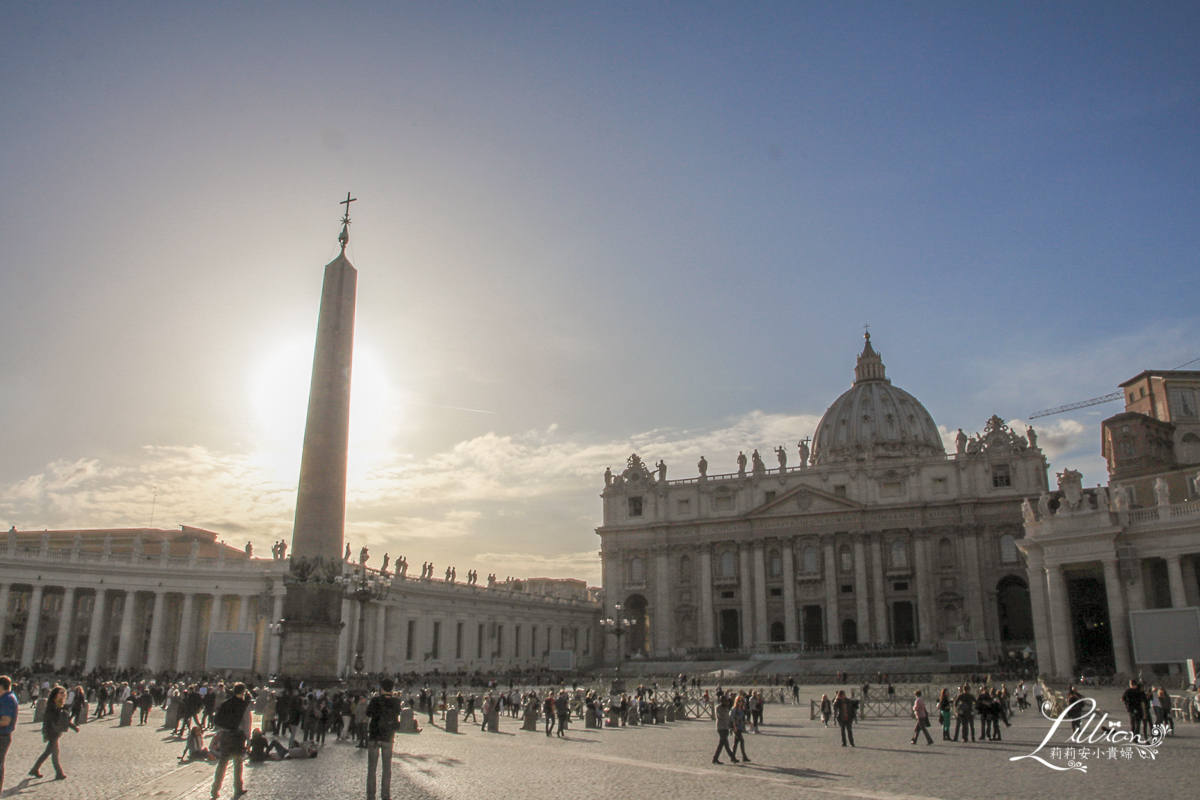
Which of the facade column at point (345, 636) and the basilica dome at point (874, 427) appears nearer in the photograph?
the facade column at point (345, 636)

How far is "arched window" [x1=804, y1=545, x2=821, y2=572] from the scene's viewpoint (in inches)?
2781

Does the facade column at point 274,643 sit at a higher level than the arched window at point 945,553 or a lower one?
lower

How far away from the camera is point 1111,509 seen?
33812 mm

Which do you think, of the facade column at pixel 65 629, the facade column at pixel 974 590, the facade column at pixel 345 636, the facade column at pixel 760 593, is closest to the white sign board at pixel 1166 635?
the facade column at pixel 345 636

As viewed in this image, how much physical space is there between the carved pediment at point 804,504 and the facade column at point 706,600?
506cm

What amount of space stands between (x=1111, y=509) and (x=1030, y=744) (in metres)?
19.0

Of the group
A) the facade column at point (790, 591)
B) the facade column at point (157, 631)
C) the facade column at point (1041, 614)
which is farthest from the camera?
the facade column at point (790, 591)

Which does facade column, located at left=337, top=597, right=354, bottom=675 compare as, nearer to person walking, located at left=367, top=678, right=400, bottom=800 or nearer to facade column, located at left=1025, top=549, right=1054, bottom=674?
facade column, located at left=1025, top=549, right=1054, bottom=674

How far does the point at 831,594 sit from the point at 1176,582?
38.2 metres

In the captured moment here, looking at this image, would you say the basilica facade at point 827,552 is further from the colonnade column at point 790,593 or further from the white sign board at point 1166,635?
the white sign board at point 1166,635

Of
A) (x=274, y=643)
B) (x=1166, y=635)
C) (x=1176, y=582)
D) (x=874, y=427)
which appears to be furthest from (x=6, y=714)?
(x=874, y=427)

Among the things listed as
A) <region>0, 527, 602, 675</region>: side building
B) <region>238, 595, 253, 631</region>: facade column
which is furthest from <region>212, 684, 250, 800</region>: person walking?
<region>238, 595, 253, 631</region>: facade column

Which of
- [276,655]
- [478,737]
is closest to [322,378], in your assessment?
[478,737]

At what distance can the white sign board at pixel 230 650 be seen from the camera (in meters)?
35.0
